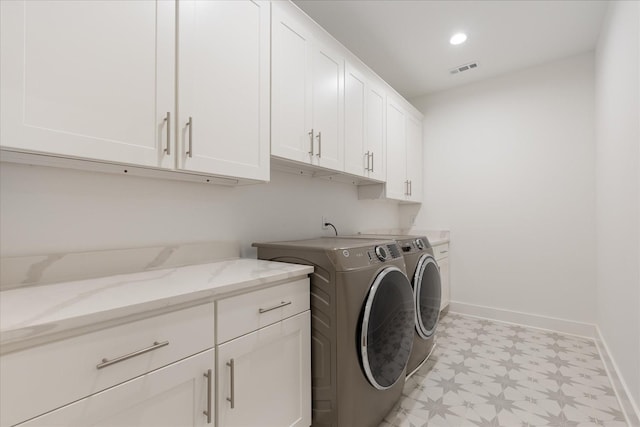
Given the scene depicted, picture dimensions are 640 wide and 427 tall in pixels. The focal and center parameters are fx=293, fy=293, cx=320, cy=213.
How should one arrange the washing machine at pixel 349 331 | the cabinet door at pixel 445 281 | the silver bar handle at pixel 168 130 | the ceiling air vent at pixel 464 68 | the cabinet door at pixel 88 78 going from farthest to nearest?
the cabinet door at pixel 445 281 → the ceiling air vent at pixel 464 68 → the washing machine at pixel 349 331 → the silver bar handle at pixel 168 130 → the cabinet door at pixel 88 78

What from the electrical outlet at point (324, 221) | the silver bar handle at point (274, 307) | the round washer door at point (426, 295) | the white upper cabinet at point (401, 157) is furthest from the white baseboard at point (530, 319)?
the silver bar handle at point (274, 307)

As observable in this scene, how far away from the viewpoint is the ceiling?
2100mm

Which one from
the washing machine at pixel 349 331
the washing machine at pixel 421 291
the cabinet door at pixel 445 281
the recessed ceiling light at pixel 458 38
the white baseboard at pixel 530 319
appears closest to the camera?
the washing machine at pixel 349 331

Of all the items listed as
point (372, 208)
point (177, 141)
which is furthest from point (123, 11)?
point (372, 208)

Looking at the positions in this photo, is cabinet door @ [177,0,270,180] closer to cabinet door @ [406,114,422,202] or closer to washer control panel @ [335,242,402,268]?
washer control panel @ [335,242,402,268]

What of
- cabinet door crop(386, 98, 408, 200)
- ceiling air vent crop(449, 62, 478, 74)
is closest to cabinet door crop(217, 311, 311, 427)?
cabinet door crop(386, 98, 408, 200)

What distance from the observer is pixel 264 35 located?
4.95ft

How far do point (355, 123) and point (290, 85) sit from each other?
0.74m

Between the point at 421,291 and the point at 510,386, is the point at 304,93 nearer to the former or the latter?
the point at 421,291

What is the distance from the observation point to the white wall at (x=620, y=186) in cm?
150

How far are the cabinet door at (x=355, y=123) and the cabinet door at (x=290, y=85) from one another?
43cm

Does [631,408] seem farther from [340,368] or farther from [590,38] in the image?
[590,38]

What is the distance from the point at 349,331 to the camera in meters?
1.33

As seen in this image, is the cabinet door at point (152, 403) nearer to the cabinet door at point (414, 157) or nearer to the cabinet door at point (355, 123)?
the cabinet door at point (355, 123)
